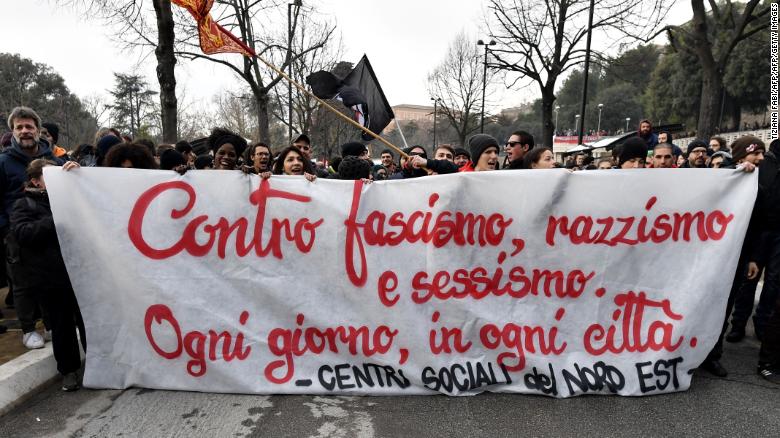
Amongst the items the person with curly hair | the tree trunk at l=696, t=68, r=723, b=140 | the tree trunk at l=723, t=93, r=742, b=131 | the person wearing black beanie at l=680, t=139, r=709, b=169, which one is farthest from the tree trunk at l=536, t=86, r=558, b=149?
the tree trunk at l=723, t=93, r=742, b=131

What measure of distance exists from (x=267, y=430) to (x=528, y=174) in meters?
2.19

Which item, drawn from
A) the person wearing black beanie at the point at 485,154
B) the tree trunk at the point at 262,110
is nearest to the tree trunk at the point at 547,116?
the tree trunk at the point at 262,110

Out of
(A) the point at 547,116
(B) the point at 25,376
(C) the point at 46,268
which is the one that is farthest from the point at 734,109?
(B) the point at 25,376

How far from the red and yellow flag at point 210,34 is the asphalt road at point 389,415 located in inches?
126

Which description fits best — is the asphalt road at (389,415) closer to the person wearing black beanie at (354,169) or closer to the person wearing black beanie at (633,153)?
the person wearing black beanie at (354,169)

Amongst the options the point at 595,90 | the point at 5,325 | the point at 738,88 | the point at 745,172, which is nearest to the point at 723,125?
the point at 738,88

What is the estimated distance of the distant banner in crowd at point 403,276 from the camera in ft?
10.2

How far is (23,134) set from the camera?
148 inches

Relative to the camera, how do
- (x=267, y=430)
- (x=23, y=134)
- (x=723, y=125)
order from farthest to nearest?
1. (x=723, y=125)
2. (x=23, y=134)
3. (x=267, y=430)

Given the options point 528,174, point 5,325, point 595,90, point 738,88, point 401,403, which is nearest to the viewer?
point 401,403

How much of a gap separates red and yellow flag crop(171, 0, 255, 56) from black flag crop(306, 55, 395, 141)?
2.99ft

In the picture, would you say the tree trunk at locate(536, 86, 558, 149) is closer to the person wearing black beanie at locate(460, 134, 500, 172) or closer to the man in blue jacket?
the person wearing black beanie at locate(460, 134, 500, 172)

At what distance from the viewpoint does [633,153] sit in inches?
167

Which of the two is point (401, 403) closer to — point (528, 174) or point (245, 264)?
point (245, 264)
